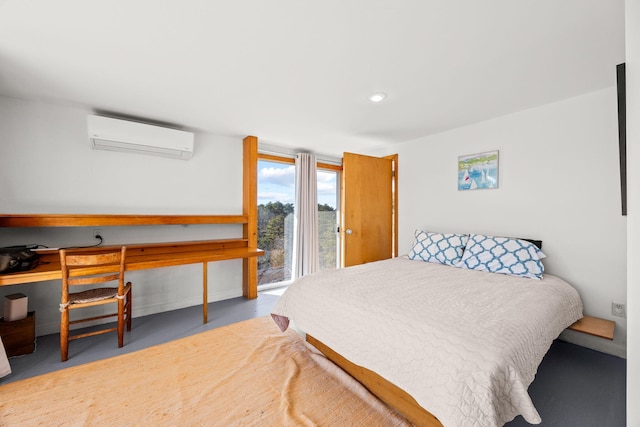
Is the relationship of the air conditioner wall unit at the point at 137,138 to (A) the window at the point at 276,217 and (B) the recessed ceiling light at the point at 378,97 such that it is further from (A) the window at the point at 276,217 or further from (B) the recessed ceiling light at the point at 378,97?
(B) the recessed ceiling light at the point at 378,97

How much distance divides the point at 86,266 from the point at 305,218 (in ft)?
8.95

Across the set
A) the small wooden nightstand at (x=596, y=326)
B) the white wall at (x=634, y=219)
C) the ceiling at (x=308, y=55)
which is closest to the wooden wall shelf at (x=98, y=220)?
the ceiling at (x=308, y=55)

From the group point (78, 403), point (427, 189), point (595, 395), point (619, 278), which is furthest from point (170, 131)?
point (619, 278)

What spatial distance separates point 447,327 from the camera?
4.38 ft

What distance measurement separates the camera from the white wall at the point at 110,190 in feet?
8.04

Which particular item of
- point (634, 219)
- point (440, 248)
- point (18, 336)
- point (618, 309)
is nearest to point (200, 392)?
point (18, 336)

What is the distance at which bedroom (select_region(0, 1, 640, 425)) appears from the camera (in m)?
2.12

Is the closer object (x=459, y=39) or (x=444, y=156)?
(x=459, y=39)

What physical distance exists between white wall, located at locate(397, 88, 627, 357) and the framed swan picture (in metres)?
0.06

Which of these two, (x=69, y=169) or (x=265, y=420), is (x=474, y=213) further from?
(x=69, y=169)

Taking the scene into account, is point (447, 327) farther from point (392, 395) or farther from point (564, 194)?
point (564, 194)

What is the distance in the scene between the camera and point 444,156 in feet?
11.0

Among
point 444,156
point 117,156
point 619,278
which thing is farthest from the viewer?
point 444,156

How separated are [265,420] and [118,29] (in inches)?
95.0
